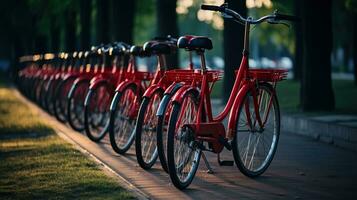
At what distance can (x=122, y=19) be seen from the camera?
72.6 feet

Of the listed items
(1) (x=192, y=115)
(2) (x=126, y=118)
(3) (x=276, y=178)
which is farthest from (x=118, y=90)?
(3) (x=276, y=178)

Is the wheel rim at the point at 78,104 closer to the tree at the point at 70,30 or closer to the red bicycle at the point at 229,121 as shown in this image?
the red bicycle at the point at 229,121

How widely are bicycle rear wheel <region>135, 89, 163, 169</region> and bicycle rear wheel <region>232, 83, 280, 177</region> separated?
3.20 ft

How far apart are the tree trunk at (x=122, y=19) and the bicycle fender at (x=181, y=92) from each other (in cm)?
1359

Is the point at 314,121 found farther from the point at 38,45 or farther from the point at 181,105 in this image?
the point at 38,45

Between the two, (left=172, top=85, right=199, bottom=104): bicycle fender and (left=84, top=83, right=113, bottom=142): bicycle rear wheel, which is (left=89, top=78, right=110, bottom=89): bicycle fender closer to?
(left=84, top=83, right=113, bottom=142): bicycle rear wheel

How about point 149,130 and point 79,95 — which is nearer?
point 149,130

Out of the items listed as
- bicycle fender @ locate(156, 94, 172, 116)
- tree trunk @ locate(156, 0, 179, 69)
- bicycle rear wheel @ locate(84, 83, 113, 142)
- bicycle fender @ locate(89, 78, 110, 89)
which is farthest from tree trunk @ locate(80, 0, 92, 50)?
bicycle fender @ locate(156, 94, 172, 116)

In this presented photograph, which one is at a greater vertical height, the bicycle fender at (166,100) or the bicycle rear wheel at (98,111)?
the bicycle fender at (166,100)

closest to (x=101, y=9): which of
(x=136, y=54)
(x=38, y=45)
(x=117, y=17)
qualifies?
(x=117, y=17)

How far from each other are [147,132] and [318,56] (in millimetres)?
6442

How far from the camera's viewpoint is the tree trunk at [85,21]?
27.1 meters

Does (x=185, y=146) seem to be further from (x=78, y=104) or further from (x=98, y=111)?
(x=78, y=104)

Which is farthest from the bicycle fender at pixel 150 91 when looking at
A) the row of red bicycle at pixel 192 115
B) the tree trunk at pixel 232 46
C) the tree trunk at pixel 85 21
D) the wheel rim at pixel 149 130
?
the tree trunk at pixel 85 21
